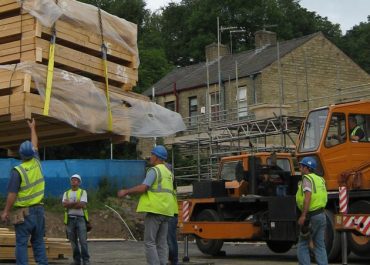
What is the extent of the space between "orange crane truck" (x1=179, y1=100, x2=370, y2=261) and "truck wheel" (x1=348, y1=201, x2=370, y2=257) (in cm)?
2

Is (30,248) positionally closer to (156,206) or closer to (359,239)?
(156,206)

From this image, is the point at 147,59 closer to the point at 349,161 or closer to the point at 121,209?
the point at 121,209

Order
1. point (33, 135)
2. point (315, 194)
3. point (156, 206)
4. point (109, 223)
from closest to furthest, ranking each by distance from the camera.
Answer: point (33, 135)
point (156, 206)
point (315, 194)
point (109, 223)

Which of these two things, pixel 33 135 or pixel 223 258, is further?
pixel 223 258

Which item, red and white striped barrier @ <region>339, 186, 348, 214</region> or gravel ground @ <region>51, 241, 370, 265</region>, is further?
gravel ground @ <region>51, 241, 370, 265</region>

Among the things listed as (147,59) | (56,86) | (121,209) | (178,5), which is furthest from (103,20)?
(178,5)

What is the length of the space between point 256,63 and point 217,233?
19.2 metres

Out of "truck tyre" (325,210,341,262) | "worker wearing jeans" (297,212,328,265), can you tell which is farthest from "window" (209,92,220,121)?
"worker wearing jeans" (297,212,328,265)

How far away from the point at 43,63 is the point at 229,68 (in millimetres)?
28012

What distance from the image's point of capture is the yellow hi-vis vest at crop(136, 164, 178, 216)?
368 inches

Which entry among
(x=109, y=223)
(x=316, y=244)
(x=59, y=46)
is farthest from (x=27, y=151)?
(x=109, y=223)

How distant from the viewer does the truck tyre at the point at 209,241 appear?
1770 centimetres

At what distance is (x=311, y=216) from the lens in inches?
428

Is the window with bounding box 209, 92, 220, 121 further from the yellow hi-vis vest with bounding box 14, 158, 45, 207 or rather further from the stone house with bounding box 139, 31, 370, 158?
the yellow hi-vis vest with bounding box 14, 158, 45, 207
